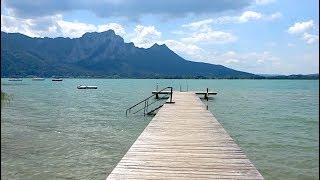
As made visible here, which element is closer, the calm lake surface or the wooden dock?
the wooden dock

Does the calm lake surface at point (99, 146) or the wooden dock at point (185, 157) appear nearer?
the wooden dock at point (185, 157)

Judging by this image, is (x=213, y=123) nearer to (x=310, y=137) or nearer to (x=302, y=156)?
(x=302, y=156)

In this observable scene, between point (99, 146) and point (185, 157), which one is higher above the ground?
point (185, 157)

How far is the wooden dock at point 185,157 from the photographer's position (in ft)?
31.9

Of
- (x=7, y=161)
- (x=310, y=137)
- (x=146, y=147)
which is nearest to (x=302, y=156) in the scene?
(x=310, y=137)

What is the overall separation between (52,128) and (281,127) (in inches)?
703

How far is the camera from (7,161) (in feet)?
56.6

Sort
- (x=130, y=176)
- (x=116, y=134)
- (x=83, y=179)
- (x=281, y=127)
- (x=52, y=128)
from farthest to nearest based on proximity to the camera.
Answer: (x=281, y=127), (x=52, y=128), (x=116, y=134), (x=83, y=179), (x=130, y=176)

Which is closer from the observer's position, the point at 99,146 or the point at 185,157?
the point at 185,157

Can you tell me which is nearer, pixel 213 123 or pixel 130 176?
pixel 130 176

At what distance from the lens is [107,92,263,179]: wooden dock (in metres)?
9.71

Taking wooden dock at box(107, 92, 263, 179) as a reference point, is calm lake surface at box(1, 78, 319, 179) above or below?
below

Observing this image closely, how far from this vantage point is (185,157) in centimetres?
1168

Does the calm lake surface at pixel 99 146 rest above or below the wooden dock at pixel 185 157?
below
